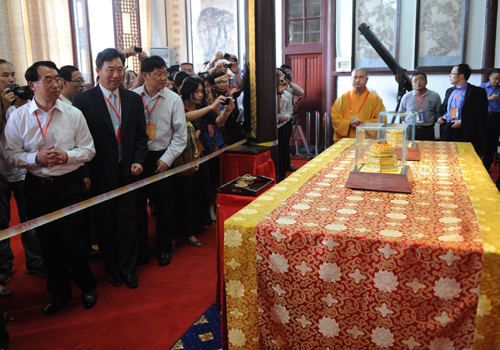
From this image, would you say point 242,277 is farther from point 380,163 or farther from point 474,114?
point 474,114

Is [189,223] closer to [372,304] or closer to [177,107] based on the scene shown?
[177,107]

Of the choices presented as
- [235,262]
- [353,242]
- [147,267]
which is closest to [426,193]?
[353,242]

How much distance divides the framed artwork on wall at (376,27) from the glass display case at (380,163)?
16.0 ft

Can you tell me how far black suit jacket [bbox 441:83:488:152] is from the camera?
15.1 ft

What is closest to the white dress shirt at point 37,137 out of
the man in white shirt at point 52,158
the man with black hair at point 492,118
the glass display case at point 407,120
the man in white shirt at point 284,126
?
the man in white shirt at point 52,158

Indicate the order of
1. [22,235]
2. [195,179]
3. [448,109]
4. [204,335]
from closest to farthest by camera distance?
[204,335]
[22,235]
[195,179]
[448,109]

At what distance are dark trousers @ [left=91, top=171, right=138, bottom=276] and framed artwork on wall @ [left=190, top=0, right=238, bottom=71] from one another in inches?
210

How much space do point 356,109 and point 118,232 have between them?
2781 mm

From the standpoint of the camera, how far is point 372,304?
134cm

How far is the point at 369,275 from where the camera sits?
1.34 metres

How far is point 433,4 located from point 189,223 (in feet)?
16.8

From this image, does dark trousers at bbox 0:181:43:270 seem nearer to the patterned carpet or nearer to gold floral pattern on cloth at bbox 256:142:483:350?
the patterned carpet

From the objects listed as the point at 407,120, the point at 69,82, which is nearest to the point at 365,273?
the point at 407,120

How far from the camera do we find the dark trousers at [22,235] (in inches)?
102
